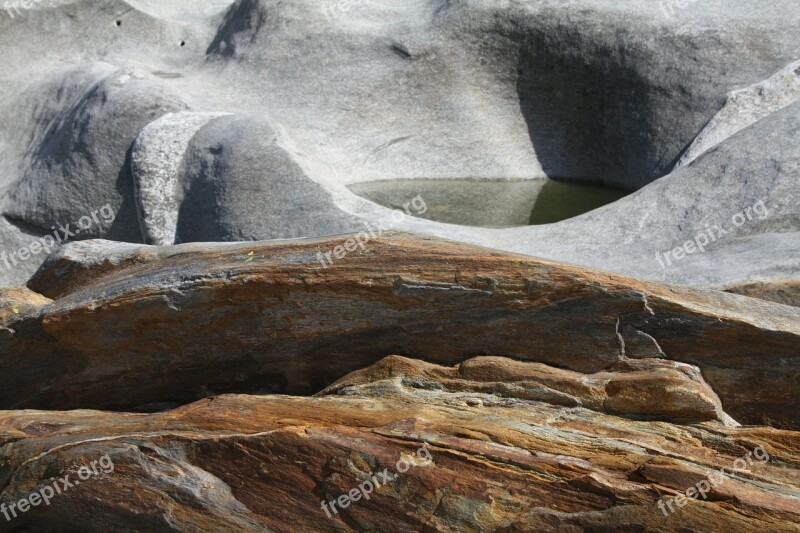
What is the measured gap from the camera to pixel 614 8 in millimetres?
10203

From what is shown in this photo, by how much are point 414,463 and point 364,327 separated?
94cm

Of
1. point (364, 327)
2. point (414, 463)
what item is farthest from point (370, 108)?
point (414, 463)

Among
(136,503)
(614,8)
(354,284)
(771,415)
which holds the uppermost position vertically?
(614,8)

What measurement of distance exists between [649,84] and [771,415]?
5987mm

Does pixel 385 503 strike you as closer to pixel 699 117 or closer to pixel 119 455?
pixel 119 455

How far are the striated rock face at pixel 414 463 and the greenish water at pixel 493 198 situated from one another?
4632 millimetres

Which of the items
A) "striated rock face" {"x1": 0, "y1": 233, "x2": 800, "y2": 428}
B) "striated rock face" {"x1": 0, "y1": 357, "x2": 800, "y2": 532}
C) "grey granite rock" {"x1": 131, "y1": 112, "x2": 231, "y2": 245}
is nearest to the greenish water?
"grey granite rock" {"x1": 131, "y1": 112, "x2": 231, "y2": 245}

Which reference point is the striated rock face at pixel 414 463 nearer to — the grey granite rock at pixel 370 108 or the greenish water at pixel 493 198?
the grey granite rock at pixel 370 108

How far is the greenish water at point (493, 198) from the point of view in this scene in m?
9.51

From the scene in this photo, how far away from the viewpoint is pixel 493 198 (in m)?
10.2

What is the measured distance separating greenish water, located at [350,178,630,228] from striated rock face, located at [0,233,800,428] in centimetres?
421

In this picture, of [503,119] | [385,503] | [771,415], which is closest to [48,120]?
[503,119]

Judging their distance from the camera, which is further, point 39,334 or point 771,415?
point 39,334

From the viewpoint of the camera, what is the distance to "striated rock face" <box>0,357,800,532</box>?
161 inches
